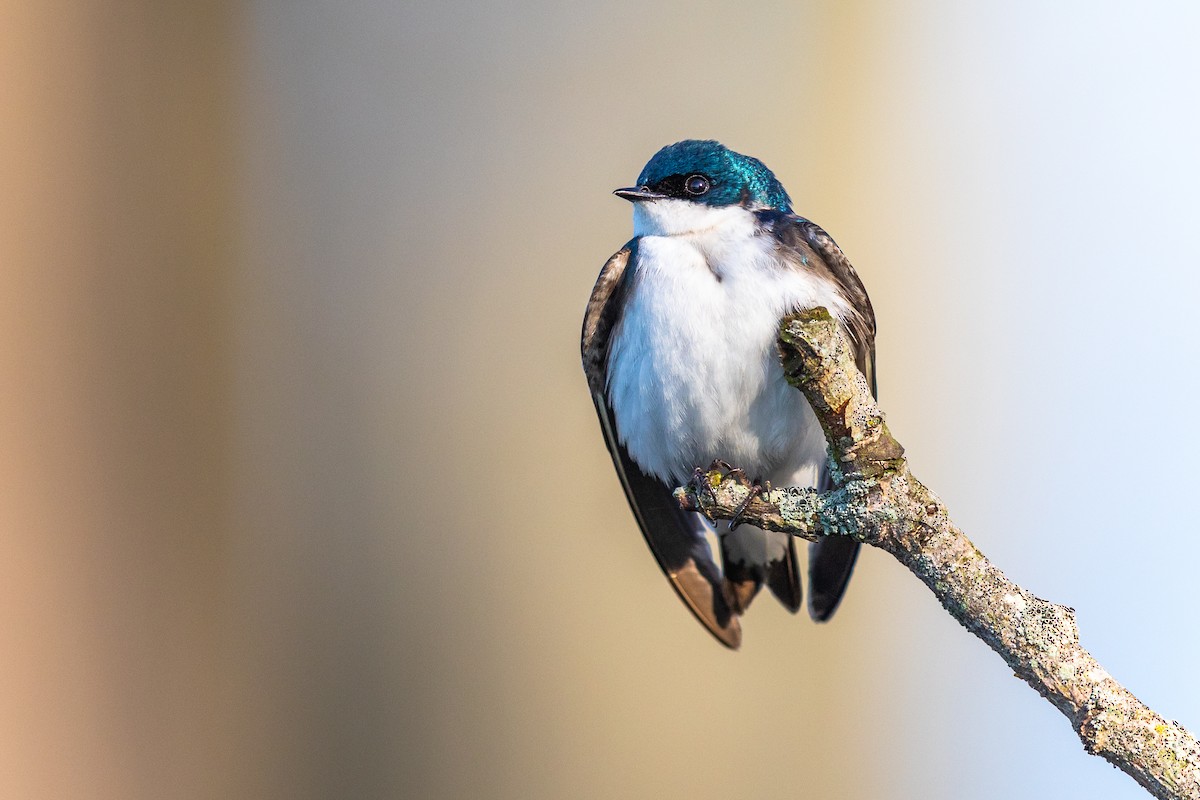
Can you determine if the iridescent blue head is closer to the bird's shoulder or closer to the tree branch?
the bird's shoulder

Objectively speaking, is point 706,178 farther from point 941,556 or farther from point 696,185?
point 941,556

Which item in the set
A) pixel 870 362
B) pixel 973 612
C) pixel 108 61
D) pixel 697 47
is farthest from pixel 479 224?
pixel 973 612

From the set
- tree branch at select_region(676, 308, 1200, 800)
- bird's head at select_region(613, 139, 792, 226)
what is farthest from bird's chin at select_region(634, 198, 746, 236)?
tree branch at select_region(676, 308, 1200, 800)

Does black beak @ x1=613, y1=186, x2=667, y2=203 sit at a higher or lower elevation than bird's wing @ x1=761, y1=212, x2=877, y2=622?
higher

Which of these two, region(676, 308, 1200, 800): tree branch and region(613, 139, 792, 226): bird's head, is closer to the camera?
region(676, 308, 1200, 800): tree branch

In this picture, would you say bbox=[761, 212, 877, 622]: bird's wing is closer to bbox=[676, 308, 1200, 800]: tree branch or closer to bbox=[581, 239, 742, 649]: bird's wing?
bbox=[581, 239, 742, 649]: bird's wing

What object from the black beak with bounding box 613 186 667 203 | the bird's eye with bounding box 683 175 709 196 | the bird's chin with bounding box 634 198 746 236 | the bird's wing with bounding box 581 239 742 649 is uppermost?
the bird's eye with bounding box 683 175 709 196

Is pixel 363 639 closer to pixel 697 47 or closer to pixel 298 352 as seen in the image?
pixel 298 352

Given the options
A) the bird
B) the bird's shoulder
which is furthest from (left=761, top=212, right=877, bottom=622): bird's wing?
the bird's shoulder
